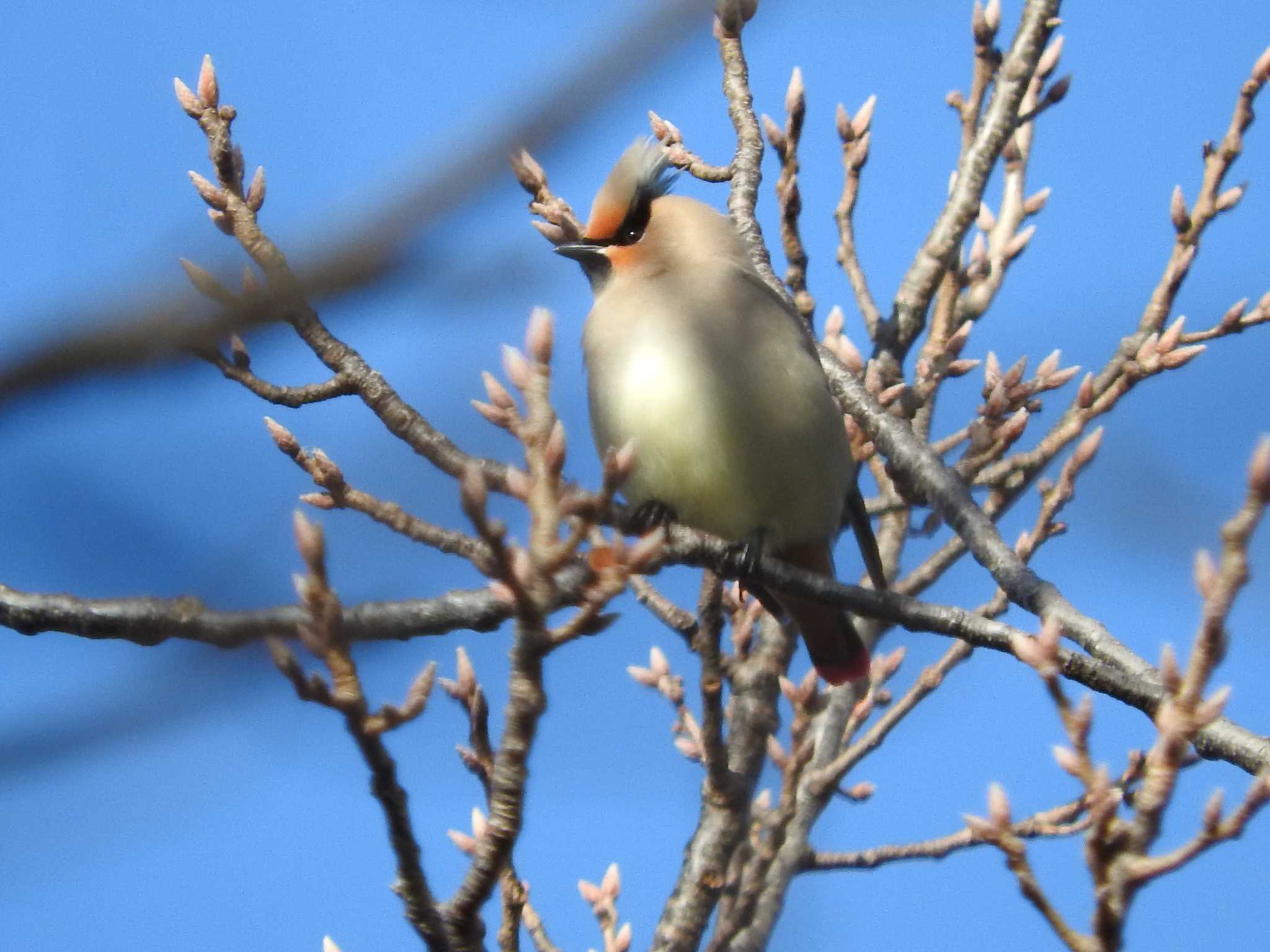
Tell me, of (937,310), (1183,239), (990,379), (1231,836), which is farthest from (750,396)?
(1231,836)

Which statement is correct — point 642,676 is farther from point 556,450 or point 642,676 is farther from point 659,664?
point 556,450

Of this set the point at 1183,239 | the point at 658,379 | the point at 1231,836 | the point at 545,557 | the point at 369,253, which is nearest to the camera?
the point at 369,253

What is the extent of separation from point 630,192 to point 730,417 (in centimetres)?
84

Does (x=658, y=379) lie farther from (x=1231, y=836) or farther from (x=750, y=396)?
(x=1231, y=836)

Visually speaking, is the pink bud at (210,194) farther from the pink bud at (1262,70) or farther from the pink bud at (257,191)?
the pink bud at (1262,70)

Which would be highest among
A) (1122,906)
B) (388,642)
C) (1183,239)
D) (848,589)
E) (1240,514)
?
(1183,239)

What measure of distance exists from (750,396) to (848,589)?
1150mm

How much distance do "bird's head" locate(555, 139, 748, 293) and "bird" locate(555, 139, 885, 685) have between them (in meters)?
0.03

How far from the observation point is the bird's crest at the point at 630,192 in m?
3.99

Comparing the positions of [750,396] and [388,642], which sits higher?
[750,396]

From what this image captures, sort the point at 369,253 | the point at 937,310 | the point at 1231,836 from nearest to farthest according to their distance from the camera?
the point at 369,253
the point at 1231,836
the point at 937,310

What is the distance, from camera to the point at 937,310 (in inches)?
160

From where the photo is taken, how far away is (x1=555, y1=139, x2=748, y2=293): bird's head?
3889mm

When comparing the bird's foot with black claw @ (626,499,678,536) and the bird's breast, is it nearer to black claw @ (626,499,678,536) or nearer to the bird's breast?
the bird's breast
